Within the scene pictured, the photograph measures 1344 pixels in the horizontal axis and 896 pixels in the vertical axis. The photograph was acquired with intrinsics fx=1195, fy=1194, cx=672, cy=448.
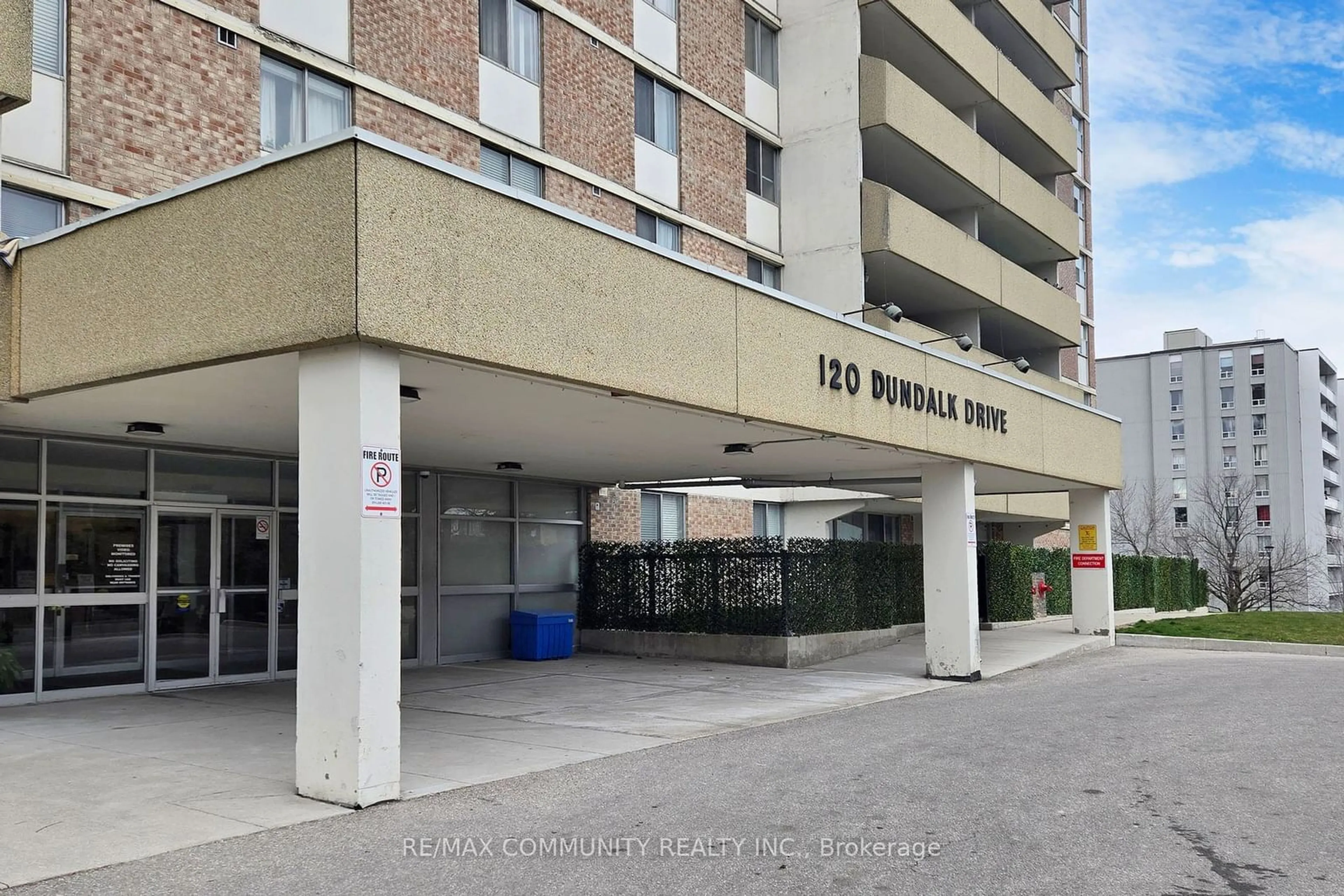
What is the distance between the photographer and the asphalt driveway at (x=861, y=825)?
634 cm

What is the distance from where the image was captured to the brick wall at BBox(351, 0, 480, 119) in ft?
54.0

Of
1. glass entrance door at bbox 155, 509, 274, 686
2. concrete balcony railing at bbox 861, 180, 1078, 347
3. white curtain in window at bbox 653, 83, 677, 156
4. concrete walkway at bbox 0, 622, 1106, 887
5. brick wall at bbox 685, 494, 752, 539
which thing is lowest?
concrete walkway at bbox 0, 622, 1106, 887

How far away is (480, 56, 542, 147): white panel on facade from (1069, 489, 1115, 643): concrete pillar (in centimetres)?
1299

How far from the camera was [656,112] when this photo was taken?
22.6 m

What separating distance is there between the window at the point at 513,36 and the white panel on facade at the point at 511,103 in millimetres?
151

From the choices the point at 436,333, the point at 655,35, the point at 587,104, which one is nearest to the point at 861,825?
the point at 436,333

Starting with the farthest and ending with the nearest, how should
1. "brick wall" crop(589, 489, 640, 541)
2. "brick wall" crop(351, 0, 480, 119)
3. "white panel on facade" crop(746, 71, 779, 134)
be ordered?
"white panel on facade" crop(746, 71, 779, 134)
"brick wall" crop(589, 489, 640, 541)
"brick wall" crop(351, 0, 480, 119)

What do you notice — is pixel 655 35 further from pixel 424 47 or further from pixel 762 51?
pixel 424 47

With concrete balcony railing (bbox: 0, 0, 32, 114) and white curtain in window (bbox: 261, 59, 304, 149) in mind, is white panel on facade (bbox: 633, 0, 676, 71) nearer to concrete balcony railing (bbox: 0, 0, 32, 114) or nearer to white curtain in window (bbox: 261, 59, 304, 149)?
white curtain in window (bbox: 261, 59, 304, 149)

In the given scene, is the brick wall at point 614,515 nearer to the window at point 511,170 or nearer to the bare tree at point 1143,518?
the window at point 511,170

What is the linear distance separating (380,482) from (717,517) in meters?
17.2

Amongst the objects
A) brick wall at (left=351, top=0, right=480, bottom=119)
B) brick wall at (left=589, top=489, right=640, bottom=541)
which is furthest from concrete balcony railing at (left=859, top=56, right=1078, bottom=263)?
brick wall at (left=351, top=0, right=480, bottom=119)

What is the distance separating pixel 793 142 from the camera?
2700cm

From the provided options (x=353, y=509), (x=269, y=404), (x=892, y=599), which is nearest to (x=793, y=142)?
(x=892, y=599)
